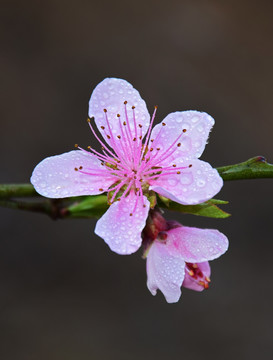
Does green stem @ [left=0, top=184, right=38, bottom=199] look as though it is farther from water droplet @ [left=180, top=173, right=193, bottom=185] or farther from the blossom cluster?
water droplet @ [left=180, top=173, right=193, bottom=185]

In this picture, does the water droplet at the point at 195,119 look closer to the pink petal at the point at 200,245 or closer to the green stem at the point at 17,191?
the pink petal at the point at 200,245

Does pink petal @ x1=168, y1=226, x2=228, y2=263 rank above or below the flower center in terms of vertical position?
below

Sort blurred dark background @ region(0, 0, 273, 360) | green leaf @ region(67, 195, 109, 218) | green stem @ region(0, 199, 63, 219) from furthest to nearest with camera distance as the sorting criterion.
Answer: blurred dark background @ region(0, 0, 273, 360) → green stem @ region(0, 199, 63, 219) → green leaf @ region(67, 195, 109, 218)

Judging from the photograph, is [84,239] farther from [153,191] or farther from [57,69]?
[153,191]

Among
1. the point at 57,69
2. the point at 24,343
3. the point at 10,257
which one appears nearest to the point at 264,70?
the point at 57,69

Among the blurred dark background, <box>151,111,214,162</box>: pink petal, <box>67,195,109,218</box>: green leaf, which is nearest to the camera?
<box>151,111,214,162</box>: pink petal

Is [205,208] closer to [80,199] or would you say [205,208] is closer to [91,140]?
[80,199]

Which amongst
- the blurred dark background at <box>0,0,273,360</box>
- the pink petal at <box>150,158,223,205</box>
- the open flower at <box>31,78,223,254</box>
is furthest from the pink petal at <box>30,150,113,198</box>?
the blurred dark background at <box>0,0,273,360</box>
